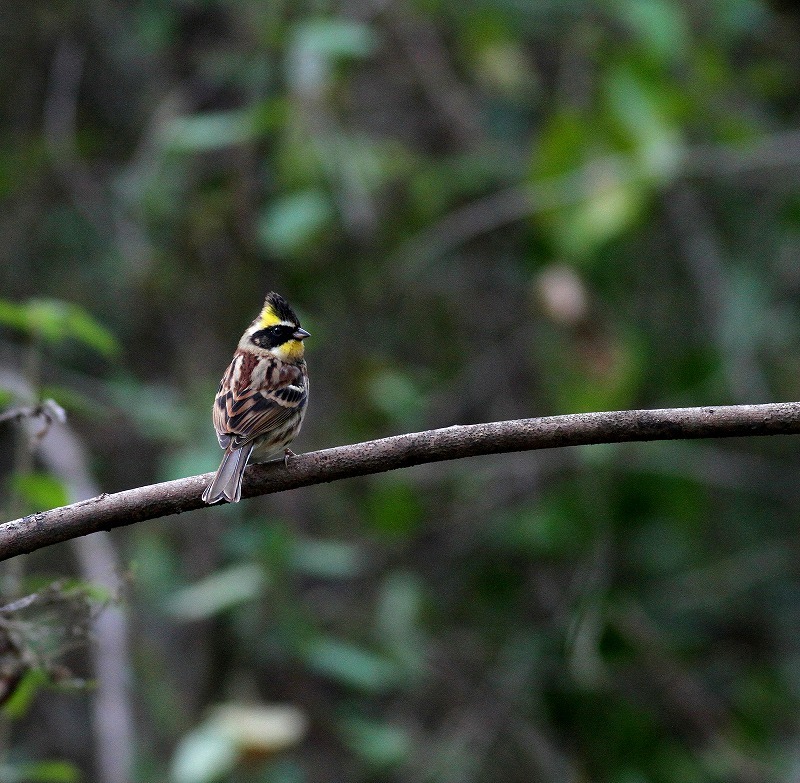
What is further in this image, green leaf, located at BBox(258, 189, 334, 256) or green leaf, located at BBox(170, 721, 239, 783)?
green leaf, located at BBox(258, 189, 334, 256)

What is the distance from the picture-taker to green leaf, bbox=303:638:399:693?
484 centimetres

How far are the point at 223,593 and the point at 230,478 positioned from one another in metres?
1.71

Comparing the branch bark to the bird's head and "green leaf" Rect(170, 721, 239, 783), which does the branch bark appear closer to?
the bird's head

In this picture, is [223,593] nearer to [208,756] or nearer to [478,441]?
[208,756]

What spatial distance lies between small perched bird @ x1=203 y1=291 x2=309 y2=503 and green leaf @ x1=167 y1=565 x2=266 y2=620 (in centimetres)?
96

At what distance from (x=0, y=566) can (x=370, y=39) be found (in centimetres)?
308

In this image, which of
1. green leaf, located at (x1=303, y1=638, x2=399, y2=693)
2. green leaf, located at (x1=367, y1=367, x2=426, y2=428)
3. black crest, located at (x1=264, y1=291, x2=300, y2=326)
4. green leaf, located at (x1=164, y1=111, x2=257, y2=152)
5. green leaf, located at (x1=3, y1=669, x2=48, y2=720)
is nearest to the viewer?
green leaf, located at (x1=3, y1=669, x2=48, y2=720)

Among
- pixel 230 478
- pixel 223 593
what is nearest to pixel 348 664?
pixel 223 593

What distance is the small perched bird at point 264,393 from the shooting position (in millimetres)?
3533

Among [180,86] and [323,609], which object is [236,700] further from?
[180,86]

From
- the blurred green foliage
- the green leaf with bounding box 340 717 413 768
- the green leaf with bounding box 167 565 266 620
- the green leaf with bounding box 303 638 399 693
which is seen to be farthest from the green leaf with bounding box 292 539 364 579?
the green leaf with bounding box 340 717 413 768

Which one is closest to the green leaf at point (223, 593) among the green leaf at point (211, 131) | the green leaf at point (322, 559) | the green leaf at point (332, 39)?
the green leaf at point (322, 559)

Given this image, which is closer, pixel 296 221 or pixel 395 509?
pixel 296 221

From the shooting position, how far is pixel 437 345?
6.75 meters
